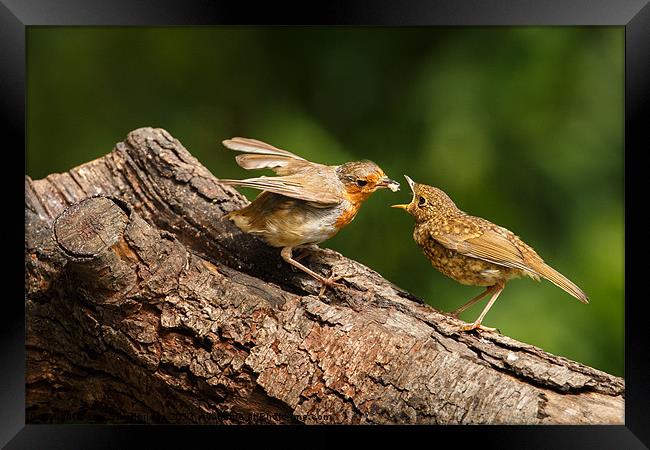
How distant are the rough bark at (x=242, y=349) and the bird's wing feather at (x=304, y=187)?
1.49 ft

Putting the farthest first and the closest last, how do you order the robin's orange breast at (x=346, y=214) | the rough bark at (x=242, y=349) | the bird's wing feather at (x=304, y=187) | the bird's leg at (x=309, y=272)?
the bird's leg at (x=309, y=272), the robin's orange breast at (x=346, y=214), the bird's wing feather at (x=304, y=187), the rough bark at (x=242, y=349)

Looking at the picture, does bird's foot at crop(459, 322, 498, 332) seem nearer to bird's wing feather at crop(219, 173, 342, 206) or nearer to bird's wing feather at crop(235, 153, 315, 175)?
bird's wing feather at crop(219, 173, 342, 206)

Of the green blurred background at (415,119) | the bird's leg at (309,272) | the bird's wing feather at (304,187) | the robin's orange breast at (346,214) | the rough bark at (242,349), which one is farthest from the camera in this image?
the green blurred background at (415,119)

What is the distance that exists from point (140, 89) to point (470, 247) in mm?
1973

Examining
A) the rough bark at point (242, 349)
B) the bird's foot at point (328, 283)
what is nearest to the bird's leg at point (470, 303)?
the rough bark at point (242, 349)

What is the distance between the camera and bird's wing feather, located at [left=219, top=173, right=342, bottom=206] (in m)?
3.18

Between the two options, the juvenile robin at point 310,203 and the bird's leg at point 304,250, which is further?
the bird's leg at point 304,250

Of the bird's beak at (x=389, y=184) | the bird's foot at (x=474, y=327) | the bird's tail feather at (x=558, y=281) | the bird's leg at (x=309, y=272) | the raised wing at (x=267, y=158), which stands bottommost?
the bird's leg at (x=309, y=272)

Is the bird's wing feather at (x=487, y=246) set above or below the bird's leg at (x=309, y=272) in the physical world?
above

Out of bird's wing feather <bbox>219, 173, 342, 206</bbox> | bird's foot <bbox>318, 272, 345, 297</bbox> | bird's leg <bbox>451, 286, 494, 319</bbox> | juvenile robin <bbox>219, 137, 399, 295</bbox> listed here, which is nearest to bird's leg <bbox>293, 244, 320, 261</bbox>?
juvenile robin <bbox>219, 137, 399, 295</bbox>

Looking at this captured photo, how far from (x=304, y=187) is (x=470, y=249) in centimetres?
82

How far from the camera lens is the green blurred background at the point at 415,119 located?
144 inches

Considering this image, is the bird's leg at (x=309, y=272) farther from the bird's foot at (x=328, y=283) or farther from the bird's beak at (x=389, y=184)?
the bird's beak at (x=389, y=184)
